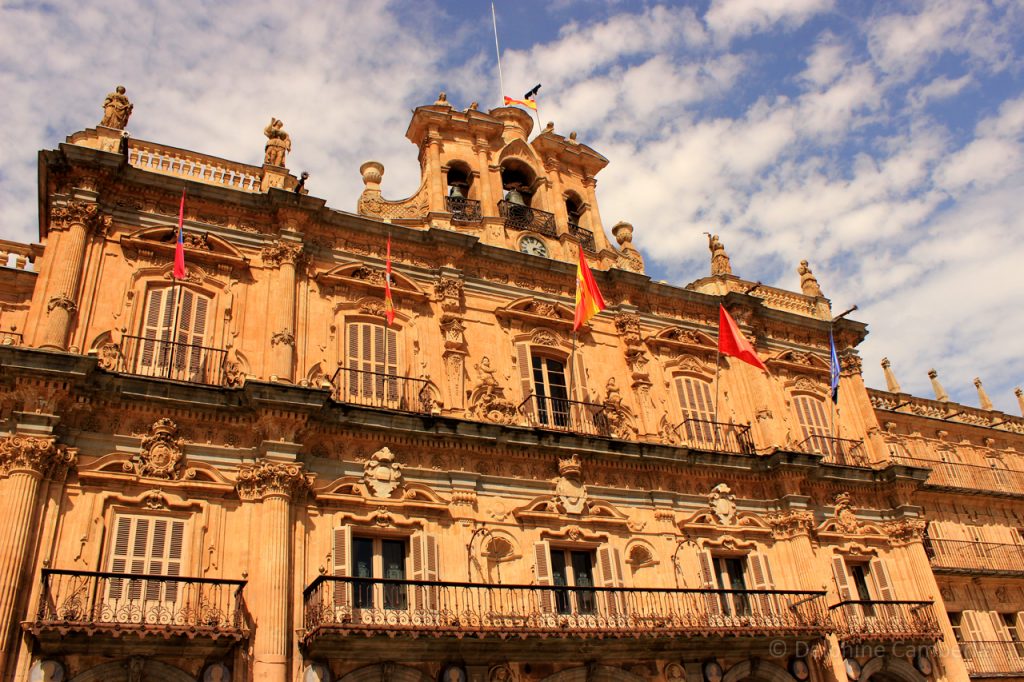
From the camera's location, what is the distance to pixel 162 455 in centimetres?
1579

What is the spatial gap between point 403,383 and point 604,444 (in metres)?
4.78

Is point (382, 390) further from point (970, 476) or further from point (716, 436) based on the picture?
point (970, 476)

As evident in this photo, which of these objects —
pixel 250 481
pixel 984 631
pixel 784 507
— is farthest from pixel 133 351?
pixel 984 631

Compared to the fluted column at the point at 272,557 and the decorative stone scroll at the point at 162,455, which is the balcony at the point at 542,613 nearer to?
the fluted column at the point at 272,557

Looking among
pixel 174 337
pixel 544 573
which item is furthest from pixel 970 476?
pixel 174 337

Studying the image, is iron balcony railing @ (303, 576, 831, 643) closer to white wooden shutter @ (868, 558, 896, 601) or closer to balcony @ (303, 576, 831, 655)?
balcony @ (303, 576, 831, 655)

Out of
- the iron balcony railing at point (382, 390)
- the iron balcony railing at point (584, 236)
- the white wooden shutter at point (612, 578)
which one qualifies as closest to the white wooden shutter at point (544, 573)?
the white wooden shutter at point (612, 578)

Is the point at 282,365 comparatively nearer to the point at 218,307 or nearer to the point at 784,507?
the point at 218,307

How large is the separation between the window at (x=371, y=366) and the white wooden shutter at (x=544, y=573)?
427 cm

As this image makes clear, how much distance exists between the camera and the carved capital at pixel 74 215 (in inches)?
689

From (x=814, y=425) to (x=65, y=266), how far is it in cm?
1951

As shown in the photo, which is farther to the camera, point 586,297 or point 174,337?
point 586,297

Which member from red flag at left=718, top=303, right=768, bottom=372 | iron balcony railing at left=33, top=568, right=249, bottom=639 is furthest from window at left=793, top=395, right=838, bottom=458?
iron balcony railing at left=33, top=568, right=249, bottom=639

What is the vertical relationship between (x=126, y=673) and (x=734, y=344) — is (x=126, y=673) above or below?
below
